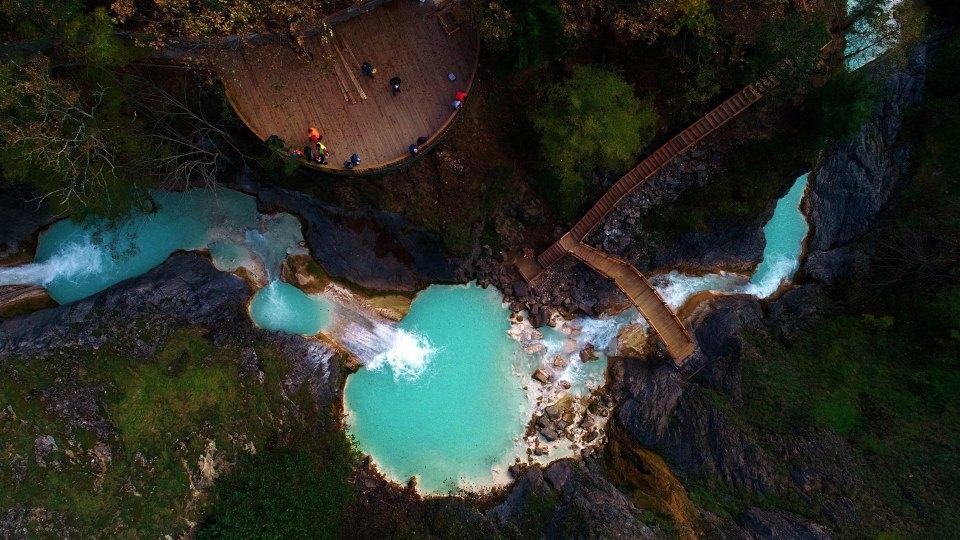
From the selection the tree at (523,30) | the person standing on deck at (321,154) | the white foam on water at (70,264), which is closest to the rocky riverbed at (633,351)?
the white foam on water at (70,264)

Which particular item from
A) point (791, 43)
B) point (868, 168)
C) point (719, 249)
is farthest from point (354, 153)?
point (868, 168)

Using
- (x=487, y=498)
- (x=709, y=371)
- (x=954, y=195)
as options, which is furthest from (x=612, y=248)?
(x=954, y=195)

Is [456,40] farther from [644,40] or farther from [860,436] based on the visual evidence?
[860,436]

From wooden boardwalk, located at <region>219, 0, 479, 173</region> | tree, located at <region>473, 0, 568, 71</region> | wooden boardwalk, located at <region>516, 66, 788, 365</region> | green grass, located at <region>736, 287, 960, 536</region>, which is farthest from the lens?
wooden boardwalk, located at <region>516, 66, 788, 365</region>

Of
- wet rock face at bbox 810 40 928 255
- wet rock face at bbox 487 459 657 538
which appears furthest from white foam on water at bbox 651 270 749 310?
wet rock face at bbox 487 459 657 538

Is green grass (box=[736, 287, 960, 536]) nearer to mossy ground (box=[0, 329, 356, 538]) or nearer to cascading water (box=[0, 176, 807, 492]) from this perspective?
cascading water (box=[0, 176, 807, 492])

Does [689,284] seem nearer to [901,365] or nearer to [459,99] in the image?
[901,365]
